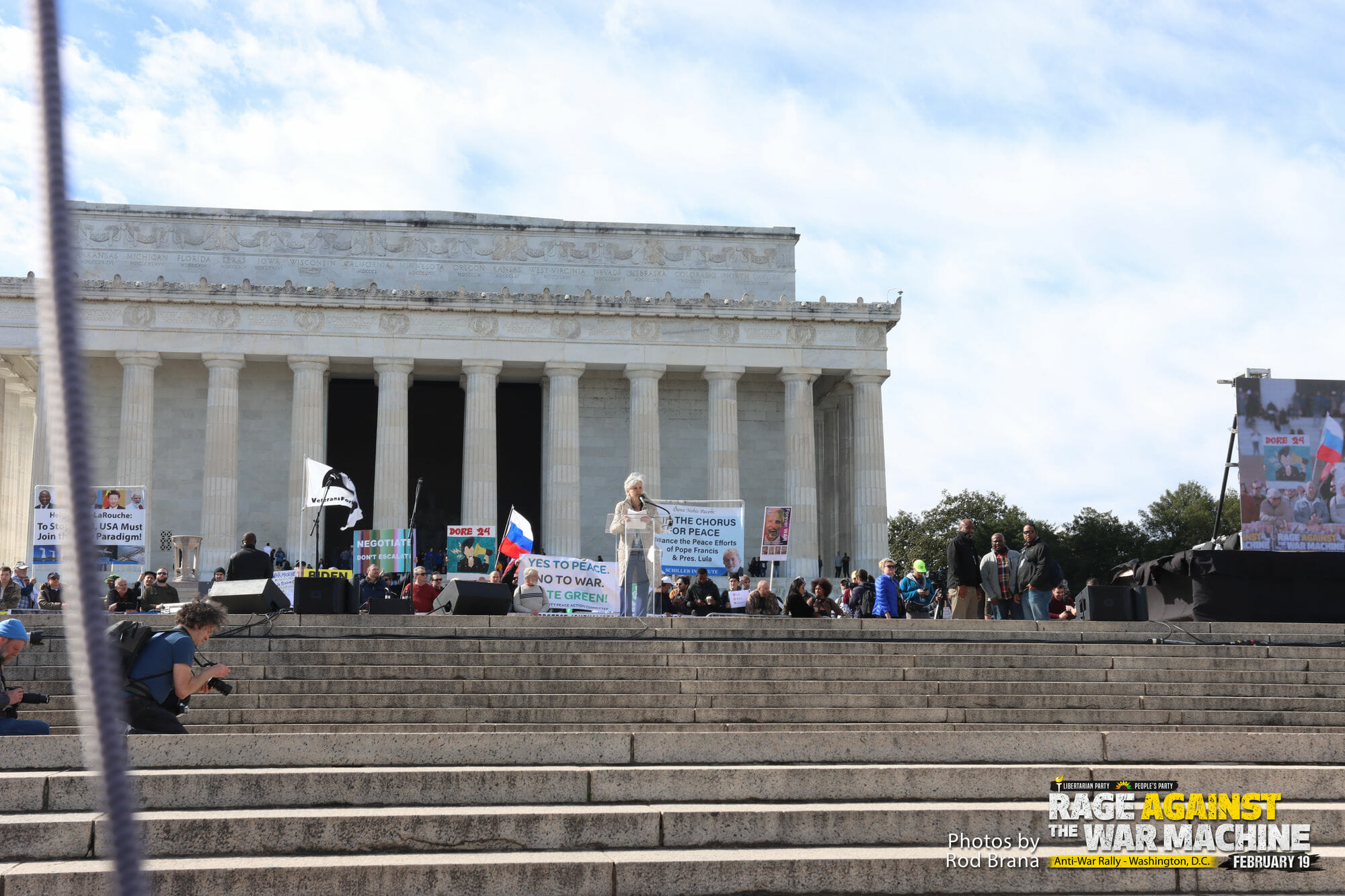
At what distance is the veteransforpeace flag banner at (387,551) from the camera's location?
34.0m

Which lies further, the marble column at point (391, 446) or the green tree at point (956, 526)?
the green tree at point (956, 526)

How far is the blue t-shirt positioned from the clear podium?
10.2 metres

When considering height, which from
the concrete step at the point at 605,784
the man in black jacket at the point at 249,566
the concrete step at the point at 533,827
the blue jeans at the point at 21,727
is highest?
the man in black jacket at the point at 249,566

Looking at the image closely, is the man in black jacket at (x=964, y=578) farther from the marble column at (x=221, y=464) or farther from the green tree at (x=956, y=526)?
the green tree at (x=956, y=526)

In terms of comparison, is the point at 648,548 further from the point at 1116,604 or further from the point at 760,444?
the point at 760,444

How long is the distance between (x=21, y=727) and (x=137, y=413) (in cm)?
4327

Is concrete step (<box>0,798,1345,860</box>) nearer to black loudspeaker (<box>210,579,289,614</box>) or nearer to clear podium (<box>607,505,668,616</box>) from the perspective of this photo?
black loudspeaker (<box>210,579,289,614</box>)

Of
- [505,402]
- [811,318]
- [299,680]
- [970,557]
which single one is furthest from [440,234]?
[299,680]

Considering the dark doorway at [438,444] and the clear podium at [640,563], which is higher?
the dark doorway at [438,444]

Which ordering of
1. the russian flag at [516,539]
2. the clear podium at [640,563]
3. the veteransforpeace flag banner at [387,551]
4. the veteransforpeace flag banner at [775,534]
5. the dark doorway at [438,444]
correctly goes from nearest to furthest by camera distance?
the clear podium at [640,563], the russian flag at [516,539], the veteransforpeace flag banner at [775,534], the veteransforpeace flag banner at [387,551], the dark doorway at [438,444]

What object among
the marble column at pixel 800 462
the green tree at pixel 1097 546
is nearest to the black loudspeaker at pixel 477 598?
the marble column at pixel 800 462

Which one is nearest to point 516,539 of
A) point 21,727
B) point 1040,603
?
point 1040,603

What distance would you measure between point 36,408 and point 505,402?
19.5 metres

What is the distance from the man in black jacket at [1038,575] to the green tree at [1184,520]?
2343 inches
